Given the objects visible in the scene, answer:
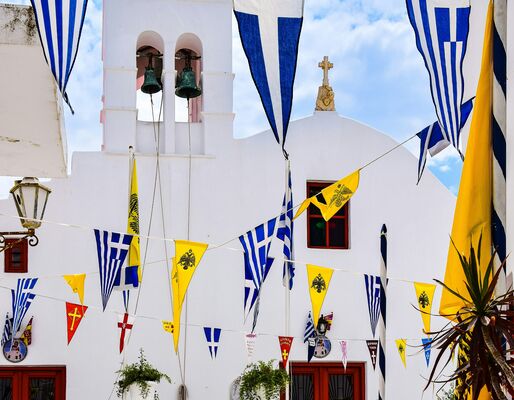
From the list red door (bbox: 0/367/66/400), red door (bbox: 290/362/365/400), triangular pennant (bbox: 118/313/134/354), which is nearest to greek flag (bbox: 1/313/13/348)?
red door (bbox: 0/367/66/400)

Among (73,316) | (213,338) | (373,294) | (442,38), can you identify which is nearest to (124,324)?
(73,316)

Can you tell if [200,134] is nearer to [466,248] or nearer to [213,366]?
[213,366]

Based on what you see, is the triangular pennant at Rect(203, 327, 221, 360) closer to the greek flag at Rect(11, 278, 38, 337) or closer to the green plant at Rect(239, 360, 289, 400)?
the green plant at Rect(239, 360, 289, 400)

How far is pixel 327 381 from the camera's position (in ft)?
57.9

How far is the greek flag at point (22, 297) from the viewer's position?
52.2 feet

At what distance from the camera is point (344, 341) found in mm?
17359

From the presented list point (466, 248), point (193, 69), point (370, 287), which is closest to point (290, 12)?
point (466, 248)

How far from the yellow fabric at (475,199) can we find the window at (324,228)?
10.3 metres

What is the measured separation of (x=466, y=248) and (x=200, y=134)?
434 inches

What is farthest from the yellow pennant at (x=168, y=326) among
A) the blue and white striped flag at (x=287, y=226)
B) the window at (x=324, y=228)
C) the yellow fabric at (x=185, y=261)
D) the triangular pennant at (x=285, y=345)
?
the window at (x=324, y=228)

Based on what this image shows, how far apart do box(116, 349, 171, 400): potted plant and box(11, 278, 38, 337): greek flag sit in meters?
1.65

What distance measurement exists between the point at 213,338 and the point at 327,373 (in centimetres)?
209

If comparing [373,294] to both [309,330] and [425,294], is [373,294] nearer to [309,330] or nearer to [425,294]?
[425,294]

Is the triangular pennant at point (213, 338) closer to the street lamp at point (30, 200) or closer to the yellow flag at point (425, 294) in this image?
the yellow flag at point (425, 294)
